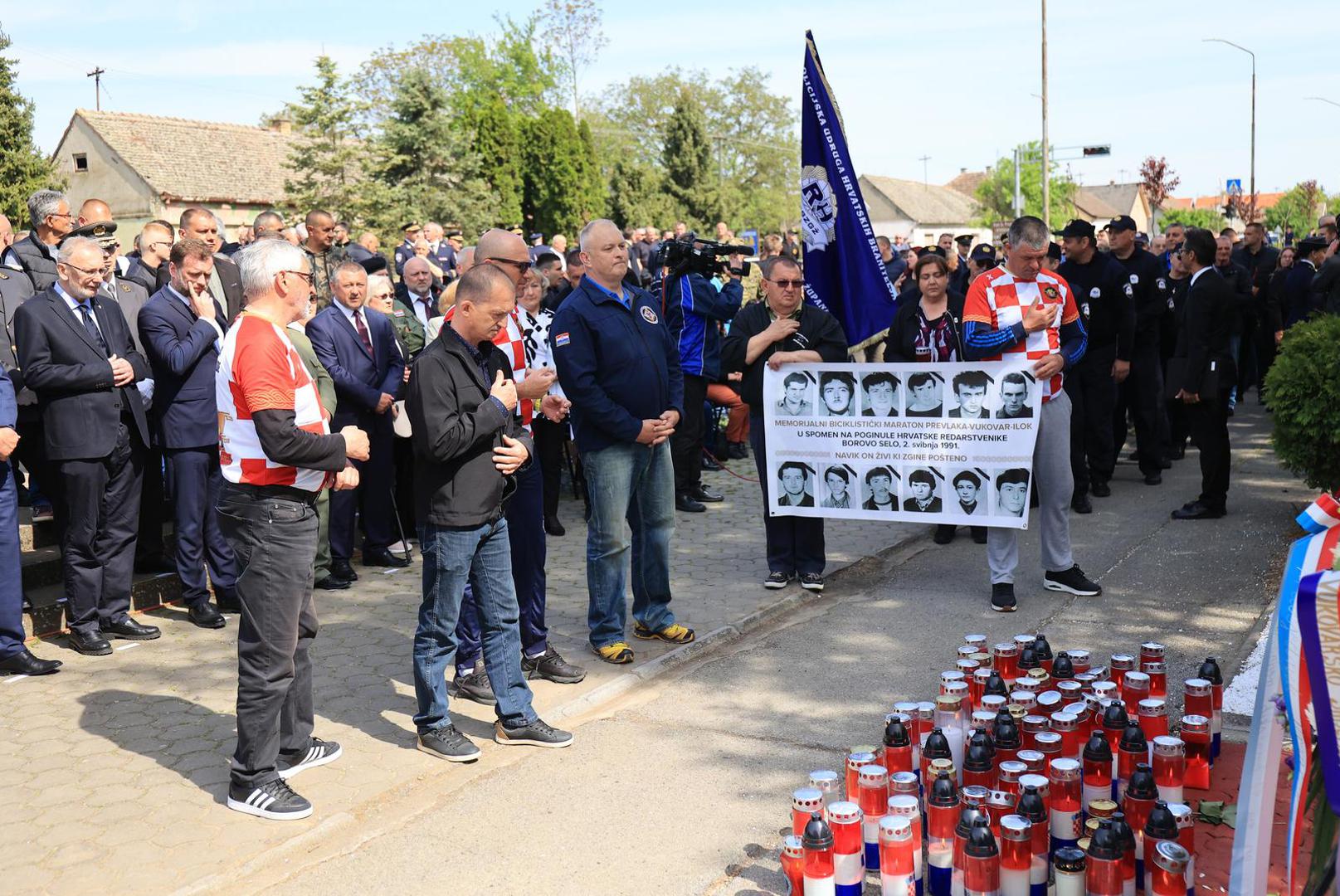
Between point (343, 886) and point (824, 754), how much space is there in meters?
2.04

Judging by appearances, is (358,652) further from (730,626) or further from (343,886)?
(343,886)

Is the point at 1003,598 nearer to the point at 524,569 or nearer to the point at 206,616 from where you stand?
the point at 524,569

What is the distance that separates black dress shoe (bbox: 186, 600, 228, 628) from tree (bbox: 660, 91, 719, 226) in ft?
146

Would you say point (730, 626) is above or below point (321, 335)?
below

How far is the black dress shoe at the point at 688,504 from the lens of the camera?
1048cm

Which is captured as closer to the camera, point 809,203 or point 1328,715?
point 1328,715

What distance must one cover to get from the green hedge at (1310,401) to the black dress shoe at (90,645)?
7695 mm

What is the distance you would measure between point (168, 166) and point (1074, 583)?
161ft

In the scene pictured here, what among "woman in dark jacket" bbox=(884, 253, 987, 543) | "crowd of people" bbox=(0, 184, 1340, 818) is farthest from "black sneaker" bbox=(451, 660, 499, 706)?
"woman in dark jacket" bbox=(884, 253, 987, 543)

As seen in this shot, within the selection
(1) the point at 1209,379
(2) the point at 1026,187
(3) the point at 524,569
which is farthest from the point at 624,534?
(2) the point at 1026,187

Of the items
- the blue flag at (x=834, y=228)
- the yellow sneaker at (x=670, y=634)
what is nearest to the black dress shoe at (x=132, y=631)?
the yellow sneaker at (x=670, y=634)

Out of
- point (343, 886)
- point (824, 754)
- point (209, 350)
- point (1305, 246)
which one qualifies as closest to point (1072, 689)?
point (824, 754)

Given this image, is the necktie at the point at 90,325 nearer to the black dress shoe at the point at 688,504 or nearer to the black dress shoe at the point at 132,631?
the black dress shoe at the point at 132,631

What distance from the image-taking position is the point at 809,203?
8.17m
